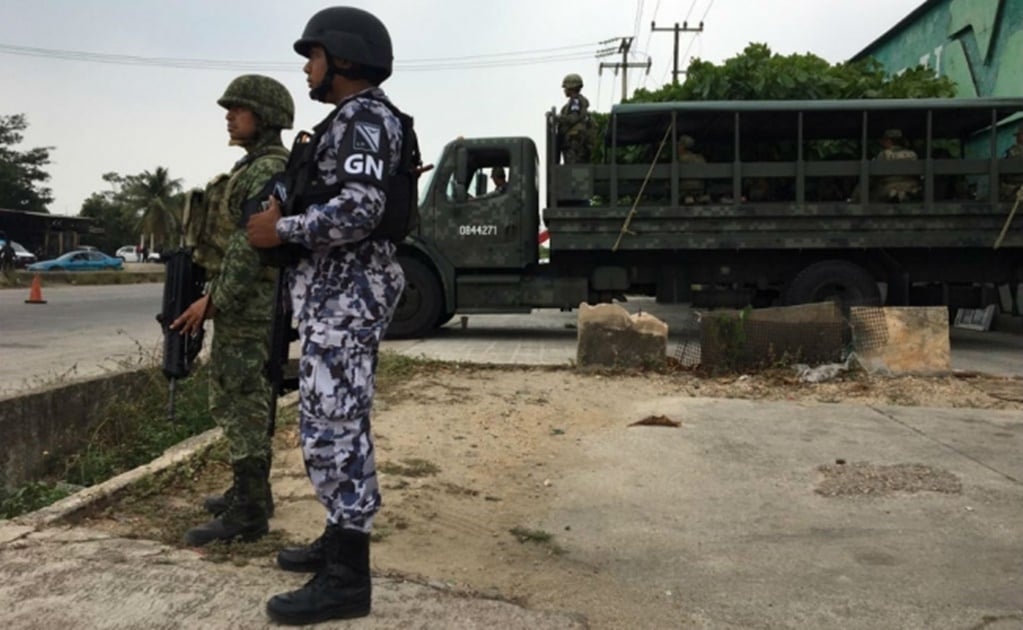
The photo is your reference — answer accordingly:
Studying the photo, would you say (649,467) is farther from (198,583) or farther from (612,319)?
(612,319)

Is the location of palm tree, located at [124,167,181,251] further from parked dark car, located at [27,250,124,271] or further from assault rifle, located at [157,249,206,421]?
assault rifle, located at [157,249,206,421]

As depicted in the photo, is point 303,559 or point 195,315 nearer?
point 303,559

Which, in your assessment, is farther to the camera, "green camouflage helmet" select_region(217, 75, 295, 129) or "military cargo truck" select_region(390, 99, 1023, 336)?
"military cargo truck" select_region(390, 99, 1023, 336)

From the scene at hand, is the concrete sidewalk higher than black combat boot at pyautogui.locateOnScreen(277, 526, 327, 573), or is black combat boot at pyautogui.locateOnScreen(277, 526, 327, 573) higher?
black combat boot at pyautogui.locateOnScreen(277, 526, 327, 573)

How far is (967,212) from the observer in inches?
374

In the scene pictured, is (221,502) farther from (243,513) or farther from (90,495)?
(90,495)

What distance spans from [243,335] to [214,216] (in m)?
0.51

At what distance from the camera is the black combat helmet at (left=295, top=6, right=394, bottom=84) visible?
247 centimetres

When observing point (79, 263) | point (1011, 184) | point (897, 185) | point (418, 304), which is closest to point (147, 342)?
point (418, 304)

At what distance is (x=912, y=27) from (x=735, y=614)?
58.1 ft

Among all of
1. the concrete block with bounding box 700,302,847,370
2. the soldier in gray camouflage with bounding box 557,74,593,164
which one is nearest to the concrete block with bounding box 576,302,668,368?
the concrete block with bounding box 700,302,847,370

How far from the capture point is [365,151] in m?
2.38

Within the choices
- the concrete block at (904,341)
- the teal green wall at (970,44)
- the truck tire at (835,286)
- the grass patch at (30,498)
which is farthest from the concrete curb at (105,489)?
the teal green wall at (970,44)

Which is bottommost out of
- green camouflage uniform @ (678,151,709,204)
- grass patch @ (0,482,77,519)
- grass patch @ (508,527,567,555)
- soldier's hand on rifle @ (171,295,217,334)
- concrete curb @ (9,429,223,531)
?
grass patch @ (0,482,77,519)
